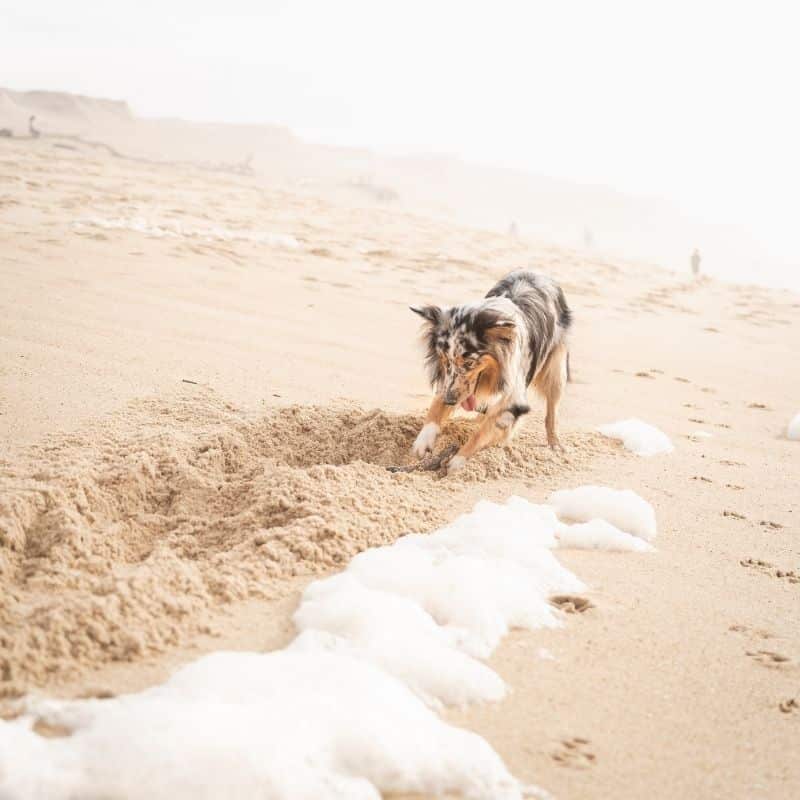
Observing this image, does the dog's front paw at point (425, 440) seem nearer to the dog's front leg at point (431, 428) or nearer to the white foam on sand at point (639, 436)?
the dog's front leg at point (431, 428)

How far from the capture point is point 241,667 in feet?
5.65

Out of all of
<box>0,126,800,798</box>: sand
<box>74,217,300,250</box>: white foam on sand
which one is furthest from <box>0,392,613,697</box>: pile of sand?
<box>74,217,300,250</box>: white foam on sand

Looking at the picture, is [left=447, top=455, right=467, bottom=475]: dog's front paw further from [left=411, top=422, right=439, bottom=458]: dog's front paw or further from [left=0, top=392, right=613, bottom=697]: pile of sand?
[left=411, top=422, right=439, bottom=458]: dog's front paw

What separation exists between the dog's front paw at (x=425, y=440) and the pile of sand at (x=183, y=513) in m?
0.09

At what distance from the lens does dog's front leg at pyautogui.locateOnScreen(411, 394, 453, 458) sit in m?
3.62

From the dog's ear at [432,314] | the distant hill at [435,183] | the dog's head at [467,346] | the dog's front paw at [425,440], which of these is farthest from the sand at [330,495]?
the distant hill at [435,183]

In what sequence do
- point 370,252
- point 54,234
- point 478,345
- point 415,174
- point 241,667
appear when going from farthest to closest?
point 415,174
point 370,252
point 54,234
point 478,345
point 241,667

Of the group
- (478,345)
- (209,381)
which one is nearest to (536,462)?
(478,345)

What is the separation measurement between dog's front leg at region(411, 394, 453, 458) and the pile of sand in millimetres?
96

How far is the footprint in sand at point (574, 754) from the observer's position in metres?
1.61

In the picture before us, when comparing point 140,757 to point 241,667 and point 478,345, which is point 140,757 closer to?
point 241,667

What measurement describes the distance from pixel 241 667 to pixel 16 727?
1.52 feet

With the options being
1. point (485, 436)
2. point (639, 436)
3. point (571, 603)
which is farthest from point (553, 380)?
point (571, 603)

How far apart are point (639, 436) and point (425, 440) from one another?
1298mm
